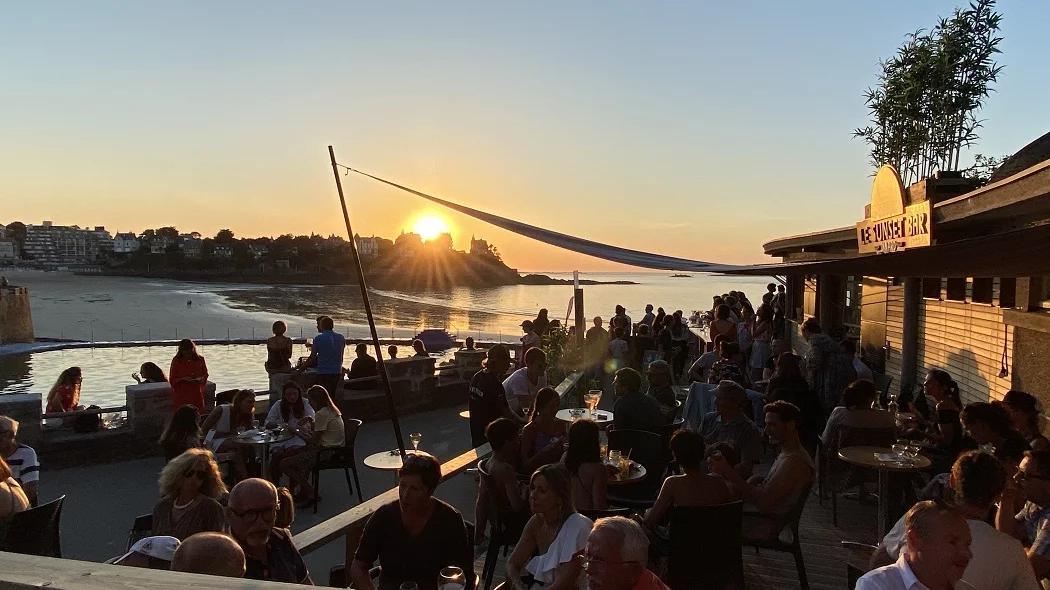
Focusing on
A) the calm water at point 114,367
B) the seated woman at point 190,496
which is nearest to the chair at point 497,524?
the seated woman at point 190,496

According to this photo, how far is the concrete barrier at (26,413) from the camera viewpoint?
7410mm

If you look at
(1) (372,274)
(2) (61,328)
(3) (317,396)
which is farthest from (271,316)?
(1) (372,274)

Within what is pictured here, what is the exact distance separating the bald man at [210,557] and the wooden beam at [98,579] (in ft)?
2.14

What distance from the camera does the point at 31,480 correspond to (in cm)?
430

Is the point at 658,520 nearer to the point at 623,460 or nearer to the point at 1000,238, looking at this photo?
the point at 623,460

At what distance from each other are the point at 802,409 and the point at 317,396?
15.6ft

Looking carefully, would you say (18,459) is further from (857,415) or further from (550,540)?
(857,415)

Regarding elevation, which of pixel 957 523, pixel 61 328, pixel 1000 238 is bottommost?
pixel 61 328

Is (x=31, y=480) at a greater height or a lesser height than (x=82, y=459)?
greater

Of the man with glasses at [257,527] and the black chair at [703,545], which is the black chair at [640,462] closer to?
the black chair at [703,545]

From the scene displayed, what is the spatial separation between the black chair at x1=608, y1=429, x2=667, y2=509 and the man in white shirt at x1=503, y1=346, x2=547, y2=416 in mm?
1858

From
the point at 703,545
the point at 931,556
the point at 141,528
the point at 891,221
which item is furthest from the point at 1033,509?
the point at 891,221

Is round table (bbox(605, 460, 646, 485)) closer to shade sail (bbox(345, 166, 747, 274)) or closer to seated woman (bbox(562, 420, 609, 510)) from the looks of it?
seated woman (bbox(562, 420, 609, 510))

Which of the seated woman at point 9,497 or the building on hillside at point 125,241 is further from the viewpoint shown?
the building on hillside at point 125,241
